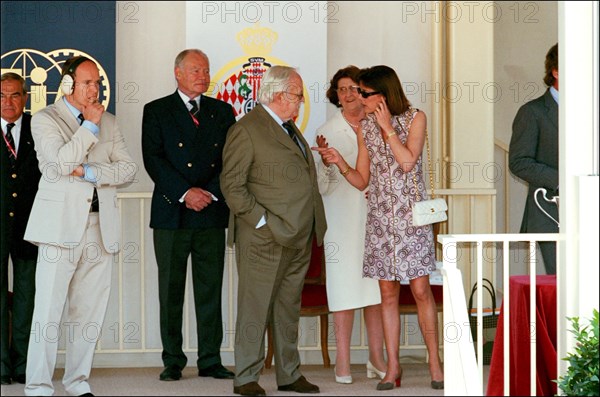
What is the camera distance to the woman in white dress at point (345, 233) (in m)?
6.47

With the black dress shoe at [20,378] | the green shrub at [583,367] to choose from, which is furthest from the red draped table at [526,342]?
the black dress shoe at [20,378]

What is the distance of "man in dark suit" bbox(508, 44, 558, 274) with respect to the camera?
6016 millimetres

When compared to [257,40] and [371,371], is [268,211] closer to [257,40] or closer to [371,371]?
[371,371]

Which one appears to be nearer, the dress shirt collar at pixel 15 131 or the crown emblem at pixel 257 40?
the dress shirt collar at pixel 15 131

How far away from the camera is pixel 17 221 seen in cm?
643

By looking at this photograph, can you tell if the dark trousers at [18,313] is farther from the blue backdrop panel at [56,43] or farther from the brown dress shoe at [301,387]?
the brown dress shoe at [301,387]

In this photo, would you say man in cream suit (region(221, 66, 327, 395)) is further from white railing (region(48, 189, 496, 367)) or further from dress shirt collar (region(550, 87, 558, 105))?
dress shirt collar (region(550, 87, 558, 105))

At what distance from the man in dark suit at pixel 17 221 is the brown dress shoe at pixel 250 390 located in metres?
1.28

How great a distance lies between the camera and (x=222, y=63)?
7262 mm

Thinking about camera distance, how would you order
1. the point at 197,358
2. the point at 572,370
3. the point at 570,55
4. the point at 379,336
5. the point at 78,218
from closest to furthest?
the point at 572,370 → the point at 570,55 → the point at 78,218 → the point at 379,336 → the point at 197,358

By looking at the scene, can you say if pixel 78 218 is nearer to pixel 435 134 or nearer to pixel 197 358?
pixel 197 358

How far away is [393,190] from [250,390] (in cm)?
131

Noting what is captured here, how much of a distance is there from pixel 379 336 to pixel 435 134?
59.0 inches

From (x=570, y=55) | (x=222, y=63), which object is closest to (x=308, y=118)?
(x=222, y=63)
